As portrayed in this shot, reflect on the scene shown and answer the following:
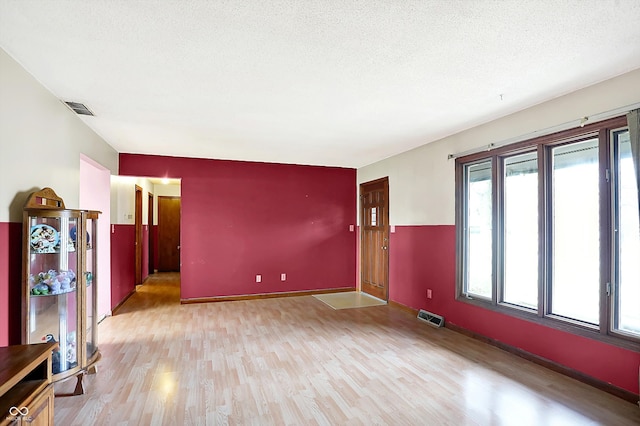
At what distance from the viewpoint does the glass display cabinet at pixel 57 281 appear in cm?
235

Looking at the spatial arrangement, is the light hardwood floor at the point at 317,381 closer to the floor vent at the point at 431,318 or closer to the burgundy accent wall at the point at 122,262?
the floor vent at the point at 431,318

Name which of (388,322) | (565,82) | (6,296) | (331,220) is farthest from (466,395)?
(331,220)

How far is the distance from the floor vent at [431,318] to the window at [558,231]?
477 mm

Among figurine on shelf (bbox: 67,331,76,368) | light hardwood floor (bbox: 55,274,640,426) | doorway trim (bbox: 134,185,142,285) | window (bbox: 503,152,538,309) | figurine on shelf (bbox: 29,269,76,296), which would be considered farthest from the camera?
doorway trim (bbox: 134,185,142,285)

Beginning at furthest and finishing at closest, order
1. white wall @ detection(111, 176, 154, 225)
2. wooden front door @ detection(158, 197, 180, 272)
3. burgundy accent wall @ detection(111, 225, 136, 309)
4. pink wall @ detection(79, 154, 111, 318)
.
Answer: wooden front door @ detection(158, 197, 180, 272) < white wall @ detection(111, 176, 154, 225) < burgundy accent wall @ detection(111, 225, 136, 309) < pink wall @ detection(79, 154, 111, 318)

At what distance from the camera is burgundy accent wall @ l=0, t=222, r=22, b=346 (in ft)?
7.12

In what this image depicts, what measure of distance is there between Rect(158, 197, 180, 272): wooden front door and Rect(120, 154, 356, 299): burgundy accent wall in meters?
3.85

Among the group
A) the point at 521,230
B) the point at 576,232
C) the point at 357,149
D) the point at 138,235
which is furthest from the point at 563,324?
the point at 138,235

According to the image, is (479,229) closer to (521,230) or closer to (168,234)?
(521,230)

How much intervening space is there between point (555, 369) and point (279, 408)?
2.42 metres

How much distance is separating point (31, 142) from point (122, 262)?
346 cm

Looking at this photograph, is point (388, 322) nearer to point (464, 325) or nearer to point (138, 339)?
point (464, 325)

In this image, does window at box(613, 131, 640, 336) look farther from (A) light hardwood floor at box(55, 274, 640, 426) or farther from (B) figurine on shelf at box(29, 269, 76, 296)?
(B) figurine on shelf at box(29, 269, 76, 296)

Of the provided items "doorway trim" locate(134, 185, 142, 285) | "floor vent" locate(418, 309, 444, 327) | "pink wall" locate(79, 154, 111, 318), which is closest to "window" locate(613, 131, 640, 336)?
"floor vent" locate(418, 309, 444, 327)
